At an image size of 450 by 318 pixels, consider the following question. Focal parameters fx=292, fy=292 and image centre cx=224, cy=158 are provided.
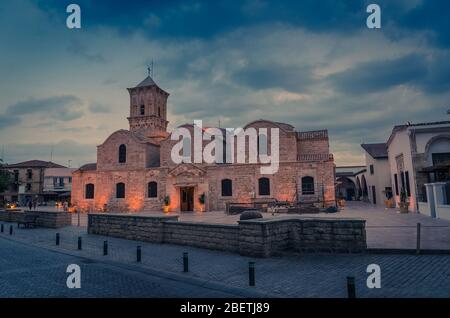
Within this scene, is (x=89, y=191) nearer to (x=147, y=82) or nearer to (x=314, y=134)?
(x=147, y=82)

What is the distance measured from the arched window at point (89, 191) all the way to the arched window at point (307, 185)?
2286cm

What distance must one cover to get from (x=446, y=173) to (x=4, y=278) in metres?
23.8

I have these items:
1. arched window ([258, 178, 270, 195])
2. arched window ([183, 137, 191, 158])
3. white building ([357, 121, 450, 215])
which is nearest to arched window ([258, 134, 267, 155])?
arched window ([258, 178, 270, 195])

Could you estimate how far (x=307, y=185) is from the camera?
2595 cm

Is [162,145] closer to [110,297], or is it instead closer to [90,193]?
[90,193]

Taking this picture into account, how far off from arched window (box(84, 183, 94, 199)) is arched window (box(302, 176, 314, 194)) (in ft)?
75.0

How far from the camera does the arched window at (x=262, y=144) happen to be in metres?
27.8

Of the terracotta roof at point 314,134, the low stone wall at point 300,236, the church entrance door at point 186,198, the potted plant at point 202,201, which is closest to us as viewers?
the low stone wall at point 300,236

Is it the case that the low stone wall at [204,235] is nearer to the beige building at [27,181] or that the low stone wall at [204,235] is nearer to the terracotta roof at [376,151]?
the terracotta roof at [376,151]

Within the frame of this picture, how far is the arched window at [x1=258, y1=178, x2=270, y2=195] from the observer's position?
88.1 ft

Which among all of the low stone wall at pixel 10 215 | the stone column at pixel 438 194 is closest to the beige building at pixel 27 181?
the low stone wall at pixel 10 215

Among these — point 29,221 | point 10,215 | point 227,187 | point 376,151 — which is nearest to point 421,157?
point 376,151

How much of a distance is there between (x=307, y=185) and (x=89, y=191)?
23.6 meters
